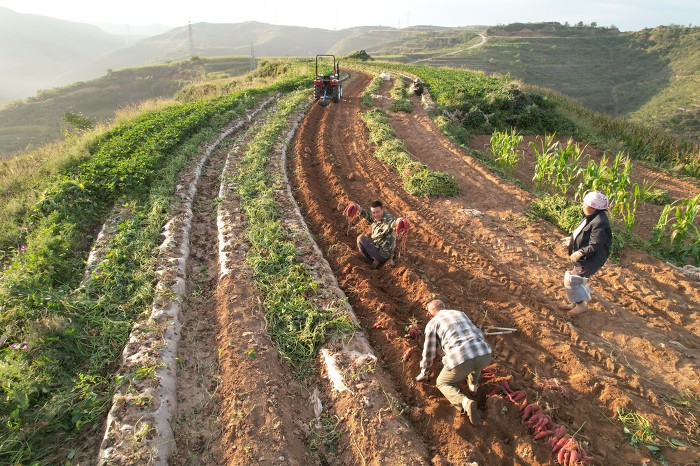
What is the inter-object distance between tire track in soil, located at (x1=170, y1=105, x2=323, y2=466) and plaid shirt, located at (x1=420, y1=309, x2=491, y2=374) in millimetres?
1674

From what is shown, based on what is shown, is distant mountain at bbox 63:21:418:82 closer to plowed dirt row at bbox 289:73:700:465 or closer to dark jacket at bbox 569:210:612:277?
plowed dirt row at bbox 289:73:700:465

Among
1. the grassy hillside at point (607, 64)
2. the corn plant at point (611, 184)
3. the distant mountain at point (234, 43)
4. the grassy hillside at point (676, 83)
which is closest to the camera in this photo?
the corn plant at point (611, 184)

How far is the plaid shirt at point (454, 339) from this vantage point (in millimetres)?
3818

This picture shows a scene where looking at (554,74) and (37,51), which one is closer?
(554,74)

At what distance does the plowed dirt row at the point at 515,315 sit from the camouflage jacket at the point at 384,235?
37cm

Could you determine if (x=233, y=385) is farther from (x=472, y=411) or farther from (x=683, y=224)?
(x=683, y=224)

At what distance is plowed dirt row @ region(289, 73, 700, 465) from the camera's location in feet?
12.9

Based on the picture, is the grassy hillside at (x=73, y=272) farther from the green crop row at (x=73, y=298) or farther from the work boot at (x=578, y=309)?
the work boot at (x=578, y=309)

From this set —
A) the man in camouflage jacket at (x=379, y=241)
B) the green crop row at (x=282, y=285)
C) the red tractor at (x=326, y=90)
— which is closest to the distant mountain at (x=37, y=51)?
the red tractor at (x=326, y=90)

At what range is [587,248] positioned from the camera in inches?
200

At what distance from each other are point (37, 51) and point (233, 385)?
596ft

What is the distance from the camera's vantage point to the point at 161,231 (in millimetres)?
7082

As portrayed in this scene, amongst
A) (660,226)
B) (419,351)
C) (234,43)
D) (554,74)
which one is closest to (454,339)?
(419,351)

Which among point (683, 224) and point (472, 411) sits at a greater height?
point (683, 224)
